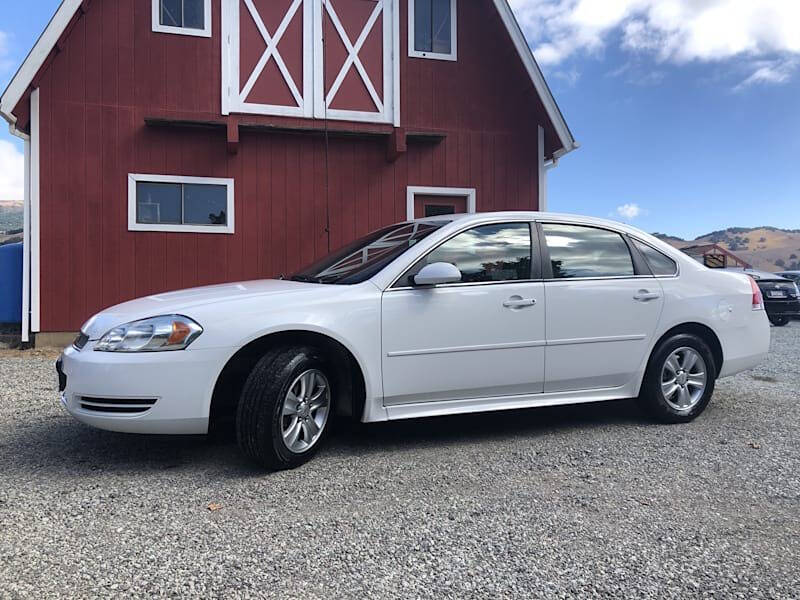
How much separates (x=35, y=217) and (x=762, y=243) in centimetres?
6933

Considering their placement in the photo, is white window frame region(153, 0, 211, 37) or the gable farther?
white window frame region(153, 0, 211, 37)

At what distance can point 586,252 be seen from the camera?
4223mm

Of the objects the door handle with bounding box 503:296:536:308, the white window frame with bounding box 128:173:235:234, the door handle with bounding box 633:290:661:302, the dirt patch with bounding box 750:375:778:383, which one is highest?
the white window frame with bounding box 128:173:235:234

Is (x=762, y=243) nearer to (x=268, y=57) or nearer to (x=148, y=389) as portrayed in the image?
(x=268, y=57)

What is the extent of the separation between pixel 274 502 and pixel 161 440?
1.37 m

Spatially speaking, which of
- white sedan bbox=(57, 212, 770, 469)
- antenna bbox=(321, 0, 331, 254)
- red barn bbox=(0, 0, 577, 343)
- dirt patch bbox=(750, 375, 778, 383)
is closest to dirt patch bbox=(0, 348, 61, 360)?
red barn bbox=(0, 0, 577, 343)

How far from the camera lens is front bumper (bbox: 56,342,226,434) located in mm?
3057

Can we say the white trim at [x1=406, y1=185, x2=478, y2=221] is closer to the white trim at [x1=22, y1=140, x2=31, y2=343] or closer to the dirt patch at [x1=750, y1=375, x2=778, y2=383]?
the dirt patch at [x1=750, y1=375, x2=778, y2=383]

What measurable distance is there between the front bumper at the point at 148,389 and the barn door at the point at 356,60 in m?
6.49

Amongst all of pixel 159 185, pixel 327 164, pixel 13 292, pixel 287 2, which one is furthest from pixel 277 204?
pixel 13 292

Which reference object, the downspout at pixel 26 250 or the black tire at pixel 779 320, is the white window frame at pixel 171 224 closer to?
the downspout at pixel 26 250

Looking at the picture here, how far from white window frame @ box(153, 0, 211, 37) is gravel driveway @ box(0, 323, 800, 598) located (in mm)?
6314

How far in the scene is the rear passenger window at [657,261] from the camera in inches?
172

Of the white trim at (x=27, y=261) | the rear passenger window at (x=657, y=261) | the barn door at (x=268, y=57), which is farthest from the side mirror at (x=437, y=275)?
the white trim at (x=27, y=261)
